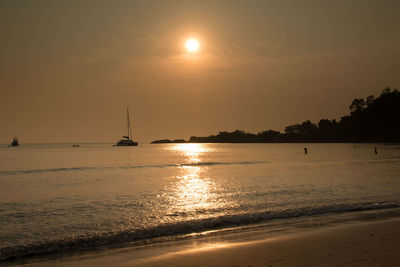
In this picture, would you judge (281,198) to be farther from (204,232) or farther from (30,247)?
(30,247)

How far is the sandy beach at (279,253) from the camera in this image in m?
7.52

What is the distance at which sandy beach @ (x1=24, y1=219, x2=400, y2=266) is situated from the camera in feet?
24.7

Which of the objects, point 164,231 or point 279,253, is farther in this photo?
point 164,231

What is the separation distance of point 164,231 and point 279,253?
15.6 ft

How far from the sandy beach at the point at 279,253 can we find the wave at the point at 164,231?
1.23m

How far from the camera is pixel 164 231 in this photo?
38.0ft

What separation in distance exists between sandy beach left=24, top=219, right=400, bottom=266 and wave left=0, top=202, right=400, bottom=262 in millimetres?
1235

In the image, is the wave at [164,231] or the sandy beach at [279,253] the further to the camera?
the wave at [164,231]

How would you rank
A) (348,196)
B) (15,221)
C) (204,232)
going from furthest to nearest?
1. (348,196)
2. (15,221)
3. (204,232)

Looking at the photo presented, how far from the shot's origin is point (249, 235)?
10484 millimetres

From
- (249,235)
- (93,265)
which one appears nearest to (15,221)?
(93,265)

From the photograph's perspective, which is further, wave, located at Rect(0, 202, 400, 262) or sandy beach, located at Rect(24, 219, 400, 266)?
wave, located at Rect(0, 202, 400, 262)

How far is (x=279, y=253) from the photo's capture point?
324 inches

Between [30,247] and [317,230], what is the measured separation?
9198 mm
